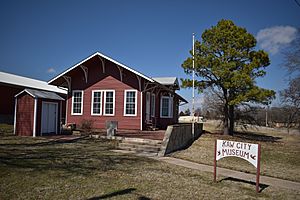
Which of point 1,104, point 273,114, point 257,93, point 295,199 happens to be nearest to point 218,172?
point 295,199

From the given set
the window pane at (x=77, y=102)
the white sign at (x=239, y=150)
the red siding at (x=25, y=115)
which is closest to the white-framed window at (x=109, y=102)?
the window pane at (x=77, y=102)

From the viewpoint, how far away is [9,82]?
21.2 meters

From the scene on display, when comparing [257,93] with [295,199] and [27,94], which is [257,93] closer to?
[295,199]

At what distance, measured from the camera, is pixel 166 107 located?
20766 millimetres

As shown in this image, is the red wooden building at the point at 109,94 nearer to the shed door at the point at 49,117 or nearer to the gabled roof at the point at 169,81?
the gabled roof at the point at 169,81

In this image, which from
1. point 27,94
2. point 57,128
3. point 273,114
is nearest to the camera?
point 27,94

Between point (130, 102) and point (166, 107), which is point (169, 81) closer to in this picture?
point (166, 107)

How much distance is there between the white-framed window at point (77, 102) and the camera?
18359 millimetres

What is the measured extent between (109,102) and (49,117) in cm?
421

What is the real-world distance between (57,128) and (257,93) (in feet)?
41.3

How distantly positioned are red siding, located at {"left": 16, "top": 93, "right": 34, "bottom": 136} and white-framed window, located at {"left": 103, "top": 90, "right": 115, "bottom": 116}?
201 inches

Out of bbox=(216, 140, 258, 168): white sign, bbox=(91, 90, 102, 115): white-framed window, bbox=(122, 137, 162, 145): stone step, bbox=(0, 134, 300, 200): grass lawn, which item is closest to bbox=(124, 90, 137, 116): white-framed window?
bbox=(91, 90, 102, 115): white-framed window

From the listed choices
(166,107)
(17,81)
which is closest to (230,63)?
(166,107)

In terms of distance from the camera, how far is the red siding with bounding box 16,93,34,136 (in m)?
13.7
